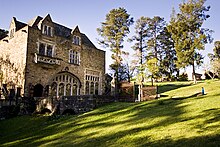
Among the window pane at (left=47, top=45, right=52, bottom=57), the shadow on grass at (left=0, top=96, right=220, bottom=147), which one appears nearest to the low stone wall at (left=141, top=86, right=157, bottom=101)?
the shadow on grass at (left=0, top=96, right=220, bottom=147)

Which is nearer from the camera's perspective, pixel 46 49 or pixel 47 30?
pixel 46 49

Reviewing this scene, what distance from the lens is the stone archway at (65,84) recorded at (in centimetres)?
2950

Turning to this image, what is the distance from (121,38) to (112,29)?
8.23 feet

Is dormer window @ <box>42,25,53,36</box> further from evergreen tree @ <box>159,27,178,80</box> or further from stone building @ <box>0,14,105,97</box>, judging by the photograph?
evergreen tree @ <box>159,27,178,80</box>

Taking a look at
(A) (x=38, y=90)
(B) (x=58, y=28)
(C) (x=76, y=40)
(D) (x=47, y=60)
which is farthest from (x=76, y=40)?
(A) (x=38, y=90)

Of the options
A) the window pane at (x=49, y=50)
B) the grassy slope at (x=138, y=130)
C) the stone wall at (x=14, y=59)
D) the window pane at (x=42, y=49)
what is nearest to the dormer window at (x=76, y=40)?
the window pane at (x=49, y=50)

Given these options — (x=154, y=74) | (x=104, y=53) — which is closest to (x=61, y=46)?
(x=104, y=53)

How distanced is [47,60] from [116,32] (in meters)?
17.5

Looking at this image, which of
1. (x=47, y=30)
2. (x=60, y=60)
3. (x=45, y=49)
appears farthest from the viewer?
(x=60, y=60)

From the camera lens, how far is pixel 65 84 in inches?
1215

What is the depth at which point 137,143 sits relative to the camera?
8.84 meters

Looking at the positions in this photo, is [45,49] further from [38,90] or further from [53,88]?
[38,90]

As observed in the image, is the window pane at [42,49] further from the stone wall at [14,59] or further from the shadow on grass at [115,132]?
the shadow on grass at [115,132]

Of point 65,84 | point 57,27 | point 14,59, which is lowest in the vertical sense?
point 65,84
